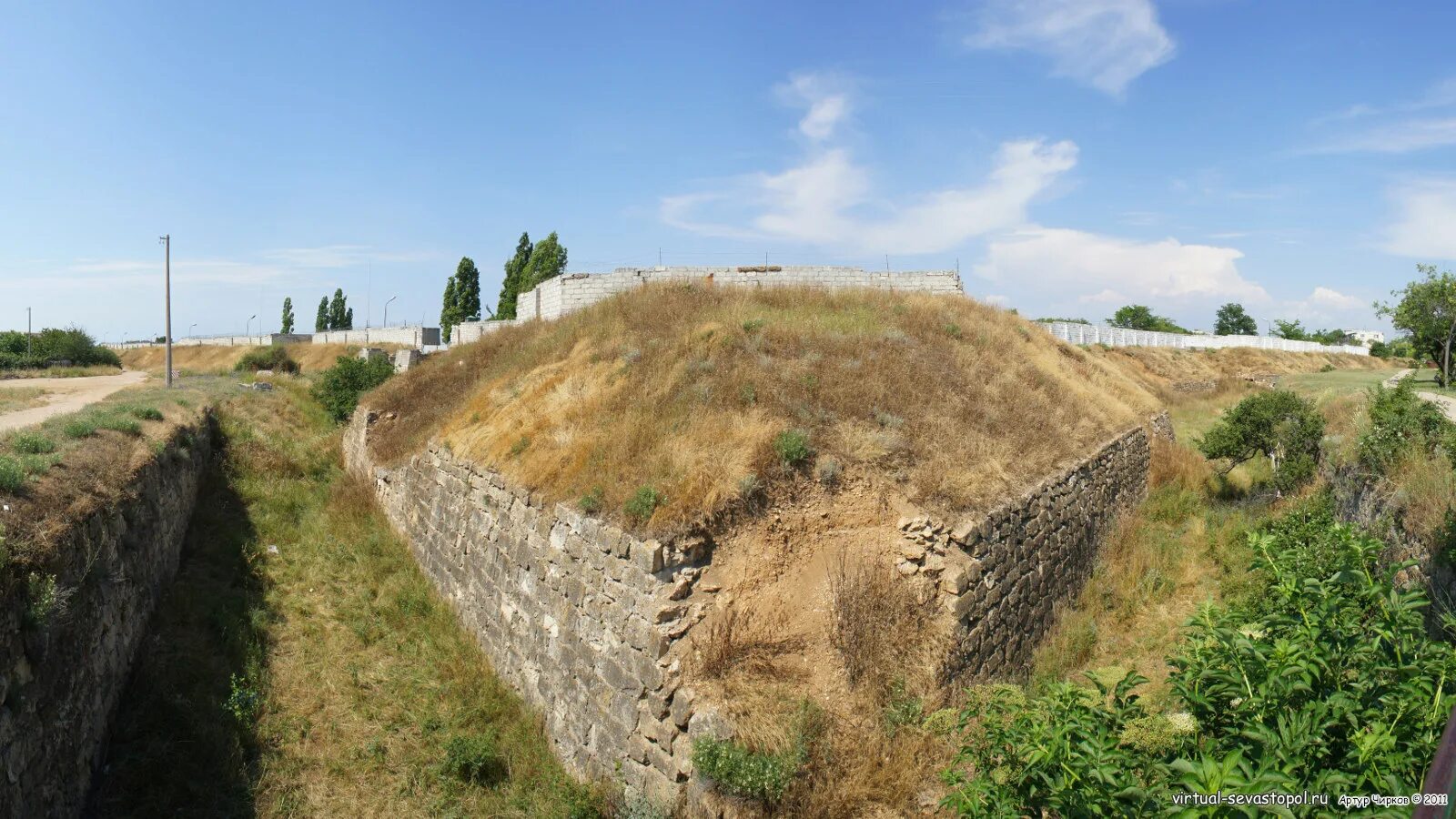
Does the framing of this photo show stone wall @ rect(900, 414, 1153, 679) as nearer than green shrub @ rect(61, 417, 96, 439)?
Yes

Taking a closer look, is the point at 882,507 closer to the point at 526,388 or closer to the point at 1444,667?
the point at 1444,667

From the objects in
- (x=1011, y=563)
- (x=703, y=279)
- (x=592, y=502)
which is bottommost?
(x=1011, y=563)

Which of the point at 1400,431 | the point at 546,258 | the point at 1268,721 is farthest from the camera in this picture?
the point at 546,258

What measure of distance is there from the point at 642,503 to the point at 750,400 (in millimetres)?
2572

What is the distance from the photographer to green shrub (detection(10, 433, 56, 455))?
9.05 m

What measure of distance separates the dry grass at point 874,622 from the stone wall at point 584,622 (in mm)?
1459

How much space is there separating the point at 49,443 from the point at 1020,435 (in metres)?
13.0

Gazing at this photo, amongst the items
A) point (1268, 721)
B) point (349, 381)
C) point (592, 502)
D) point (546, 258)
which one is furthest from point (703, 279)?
point (546, 258)

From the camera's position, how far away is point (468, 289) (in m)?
55.4

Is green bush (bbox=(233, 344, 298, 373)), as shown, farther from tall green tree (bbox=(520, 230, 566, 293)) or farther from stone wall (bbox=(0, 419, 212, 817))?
stone wall (bbox=(0, 419, 212, 817))

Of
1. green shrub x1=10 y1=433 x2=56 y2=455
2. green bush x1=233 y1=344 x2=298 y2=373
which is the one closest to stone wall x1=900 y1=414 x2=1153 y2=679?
green shrub x1=10 y1=433 x2=56 y2=455

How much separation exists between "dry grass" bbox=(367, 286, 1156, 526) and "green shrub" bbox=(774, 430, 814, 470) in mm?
145

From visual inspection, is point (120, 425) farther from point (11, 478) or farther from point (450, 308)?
point (450, 308)

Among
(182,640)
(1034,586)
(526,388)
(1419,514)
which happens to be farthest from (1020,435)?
(182,640)
